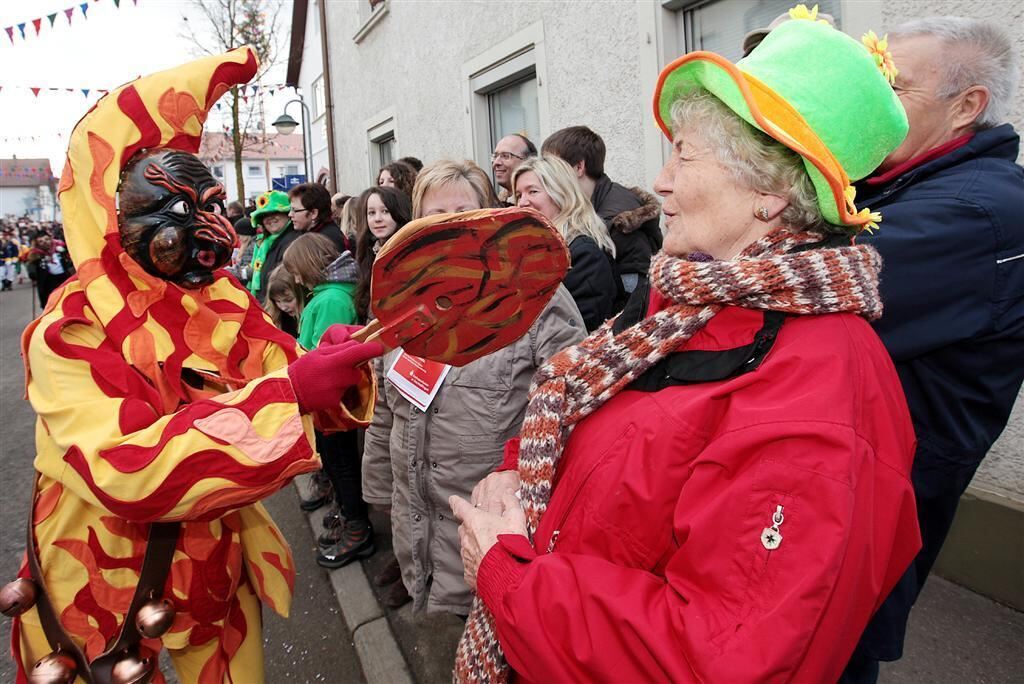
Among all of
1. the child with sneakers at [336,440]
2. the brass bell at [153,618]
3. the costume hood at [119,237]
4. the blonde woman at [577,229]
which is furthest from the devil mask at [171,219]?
the child with sneakers at [336,440]

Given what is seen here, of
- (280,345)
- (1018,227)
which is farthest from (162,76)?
(1018,227)

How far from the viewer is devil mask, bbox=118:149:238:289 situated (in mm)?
1469

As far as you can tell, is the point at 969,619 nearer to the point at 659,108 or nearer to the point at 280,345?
the point at 659,108

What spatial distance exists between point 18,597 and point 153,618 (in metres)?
0.34

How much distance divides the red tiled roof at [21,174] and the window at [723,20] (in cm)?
7545

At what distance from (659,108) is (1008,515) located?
2.66 metres

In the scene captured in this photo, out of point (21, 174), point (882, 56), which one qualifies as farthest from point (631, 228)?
point (21, 174)

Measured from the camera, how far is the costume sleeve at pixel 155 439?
3.95 feet

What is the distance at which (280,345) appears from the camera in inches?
71.1

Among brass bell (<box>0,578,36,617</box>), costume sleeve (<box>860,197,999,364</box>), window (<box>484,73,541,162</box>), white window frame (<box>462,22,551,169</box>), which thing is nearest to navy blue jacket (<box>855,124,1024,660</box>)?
costume sleeve (<box>860,197,999,364</box>)

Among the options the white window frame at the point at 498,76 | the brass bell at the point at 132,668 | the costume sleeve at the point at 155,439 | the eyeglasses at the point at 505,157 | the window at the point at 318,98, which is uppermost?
the window at the point at 318,98

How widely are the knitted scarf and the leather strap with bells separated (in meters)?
0.75

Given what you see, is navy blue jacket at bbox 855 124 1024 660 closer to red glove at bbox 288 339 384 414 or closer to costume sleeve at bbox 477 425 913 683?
costume sleeve at bbox 477 425 913 683

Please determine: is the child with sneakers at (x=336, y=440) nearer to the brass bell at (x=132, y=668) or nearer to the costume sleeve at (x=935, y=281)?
the brass bell at (x=132, y=668)
